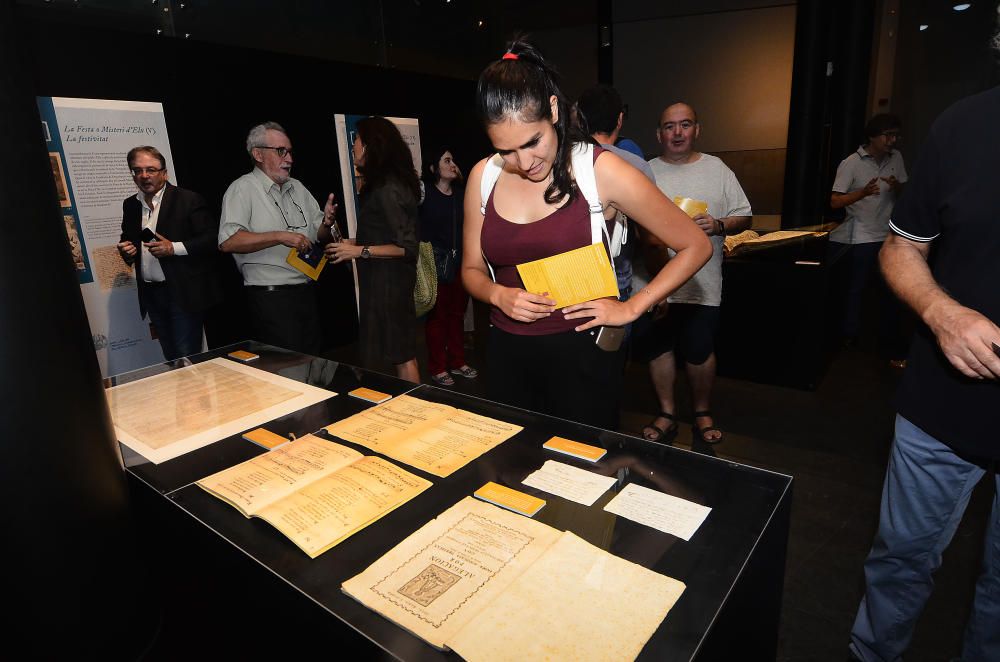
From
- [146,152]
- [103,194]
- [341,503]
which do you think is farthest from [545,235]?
[103,194]

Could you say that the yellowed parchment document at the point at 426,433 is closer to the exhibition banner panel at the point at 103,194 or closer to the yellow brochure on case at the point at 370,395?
the yellow brochure on case at the point at 370,395

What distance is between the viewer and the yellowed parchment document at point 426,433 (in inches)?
47.3

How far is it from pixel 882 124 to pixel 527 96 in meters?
3.89

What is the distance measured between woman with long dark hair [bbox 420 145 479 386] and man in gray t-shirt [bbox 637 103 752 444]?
4.68 ft

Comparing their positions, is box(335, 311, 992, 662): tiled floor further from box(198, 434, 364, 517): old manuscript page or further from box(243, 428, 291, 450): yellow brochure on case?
box(243, 428, 291, 450): yellow brochure on case

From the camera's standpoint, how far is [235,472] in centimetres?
119

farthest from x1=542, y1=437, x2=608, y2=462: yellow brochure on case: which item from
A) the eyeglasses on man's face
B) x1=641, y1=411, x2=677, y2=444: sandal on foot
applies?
the eyeglasses on man's face

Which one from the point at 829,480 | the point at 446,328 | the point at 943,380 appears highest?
the point at 943,380

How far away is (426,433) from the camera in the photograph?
1313 mm

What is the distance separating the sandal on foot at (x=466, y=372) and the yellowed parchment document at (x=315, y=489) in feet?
9.51

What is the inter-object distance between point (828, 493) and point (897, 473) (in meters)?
1.31

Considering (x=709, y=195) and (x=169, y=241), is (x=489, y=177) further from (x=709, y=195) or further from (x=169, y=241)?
(x=169, y=241)

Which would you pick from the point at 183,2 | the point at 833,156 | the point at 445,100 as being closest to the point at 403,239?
the point at 183,2

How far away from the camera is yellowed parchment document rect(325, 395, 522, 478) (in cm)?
120
